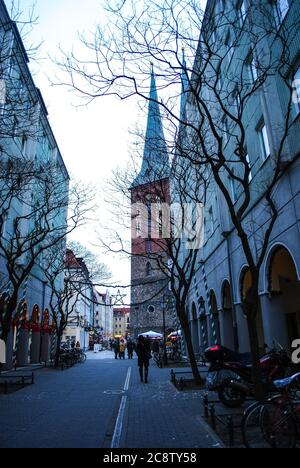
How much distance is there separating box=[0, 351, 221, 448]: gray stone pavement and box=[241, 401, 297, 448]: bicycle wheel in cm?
83

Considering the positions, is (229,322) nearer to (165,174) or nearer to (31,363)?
(165,174)

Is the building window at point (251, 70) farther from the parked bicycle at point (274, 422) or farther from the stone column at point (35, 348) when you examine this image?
the stone column at point (35, 348)

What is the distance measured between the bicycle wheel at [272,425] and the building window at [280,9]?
11.8 metres

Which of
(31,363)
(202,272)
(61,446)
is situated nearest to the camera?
(61,446)

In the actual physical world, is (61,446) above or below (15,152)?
below

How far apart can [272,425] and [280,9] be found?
13.2 meters

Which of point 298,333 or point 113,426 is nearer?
point 113,426

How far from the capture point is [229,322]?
2169 cm

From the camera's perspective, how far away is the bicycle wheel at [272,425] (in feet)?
19.9

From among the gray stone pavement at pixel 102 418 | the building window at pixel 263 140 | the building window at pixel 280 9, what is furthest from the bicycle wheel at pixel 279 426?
the building window at pixel 280 9
